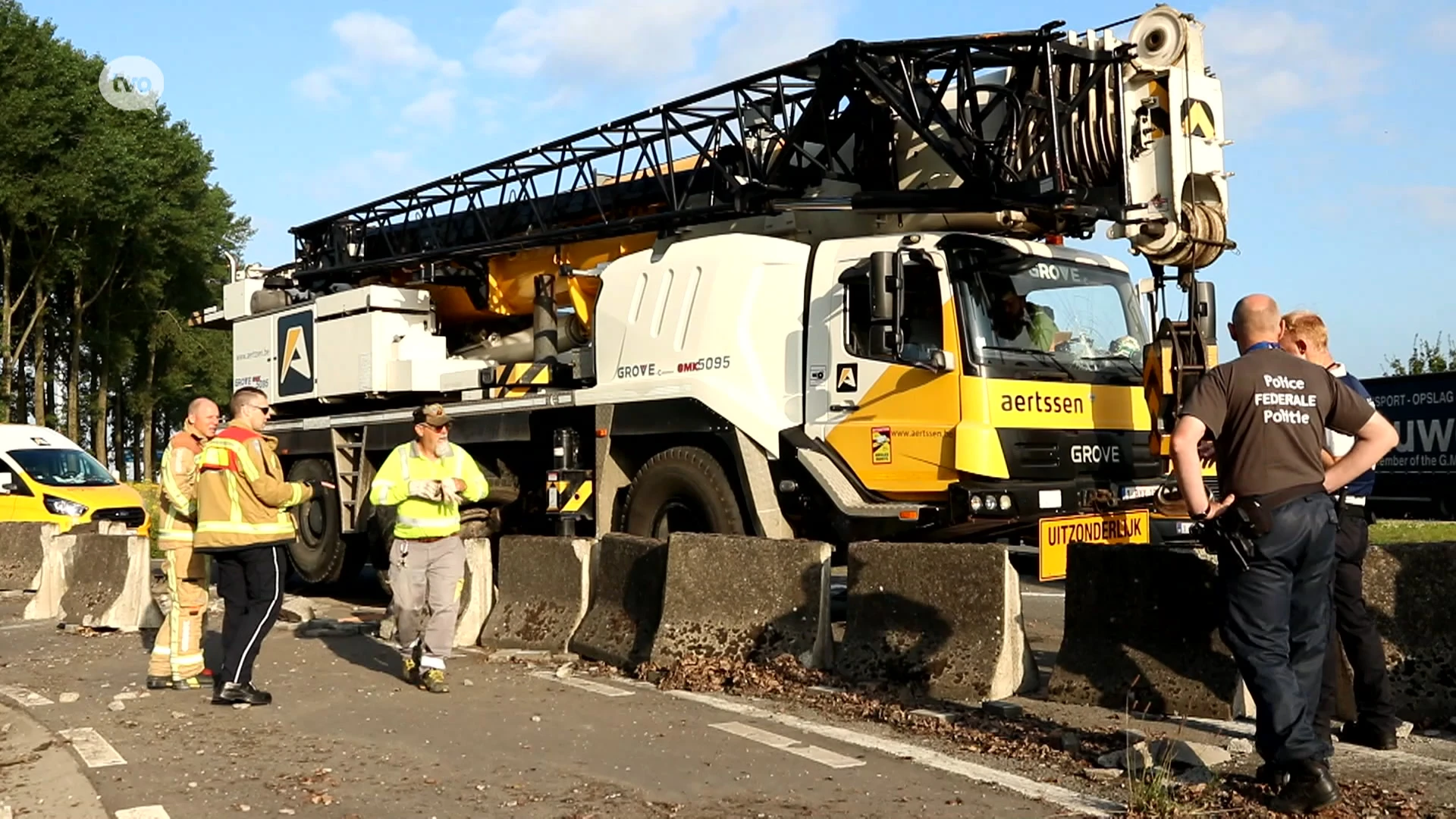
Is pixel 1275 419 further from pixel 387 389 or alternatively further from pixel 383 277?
pixel 383 277

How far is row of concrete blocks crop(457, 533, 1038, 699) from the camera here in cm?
737

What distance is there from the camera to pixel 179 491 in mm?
8602

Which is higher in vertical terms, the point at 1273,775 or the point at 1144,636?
the point at 1144,636

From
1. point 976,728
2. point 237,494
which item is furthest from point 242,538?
point 976,728

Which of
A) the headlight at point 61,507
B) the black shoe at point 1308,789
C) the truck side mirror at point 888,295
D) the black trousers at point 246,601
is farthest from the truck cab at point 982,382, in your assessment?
the headlight at point 61,507

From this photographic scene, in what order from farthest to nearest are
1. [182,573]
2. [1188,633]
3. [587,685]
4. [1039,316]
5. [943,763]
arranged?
[1039,316] < [182,573] < [587,685] < [1188,633] < [943,763]

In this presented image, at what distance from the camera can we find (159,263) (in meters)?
42.2

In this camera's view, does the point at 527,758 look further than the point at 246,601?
No

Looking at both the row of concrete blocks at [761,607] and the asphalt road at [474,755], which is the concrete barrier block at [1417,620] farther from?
the asphalt road at [474,755]

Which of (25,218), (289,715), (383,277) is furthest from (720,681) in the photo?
(25,218)

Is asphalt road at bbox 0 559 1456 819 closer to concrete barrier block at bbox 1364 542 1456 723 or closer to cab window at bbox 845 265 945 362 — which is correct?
concrete barrier block at bbox 1364 542 1456 723

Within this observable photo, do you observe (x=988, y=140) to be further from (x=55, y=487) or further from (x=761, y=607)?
(x=55, y=487)

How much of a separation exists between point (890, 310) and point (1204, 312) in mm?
2318

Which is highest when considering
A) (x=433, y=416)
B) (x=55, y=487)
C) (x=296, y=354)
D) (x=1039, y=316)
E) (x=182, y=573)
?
(x=296, y=354)
